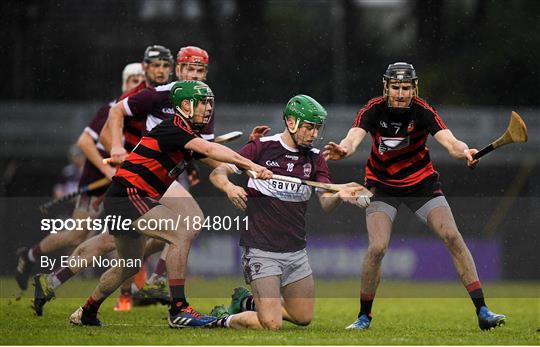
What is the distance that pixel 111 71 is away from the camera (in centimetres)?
1908

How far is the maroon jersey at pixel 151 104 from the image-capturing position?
8062 millimetres

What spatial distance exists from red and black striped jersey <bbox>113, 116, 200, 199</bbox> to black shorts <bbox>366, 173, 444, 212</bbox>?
4.45 feet

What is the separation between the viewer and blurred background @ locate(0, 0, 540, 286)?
17.0 metres

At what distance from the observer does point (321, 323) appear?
7871mm

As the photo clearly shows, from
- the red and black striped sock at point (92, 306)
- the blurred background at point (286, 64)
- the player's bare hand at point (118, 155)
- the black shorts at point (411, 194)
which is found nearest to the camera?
the red and black striped sock at point (92, 306)

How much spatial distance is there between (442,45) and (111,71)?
5.72m

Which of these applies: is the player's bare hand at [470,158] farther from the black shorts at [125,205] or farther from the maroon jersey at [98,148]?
the maroon jersey at [98,148]

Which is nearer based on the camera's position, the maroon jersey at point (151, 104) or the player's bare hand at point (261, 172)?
the player's bare hand at point (261, 172)

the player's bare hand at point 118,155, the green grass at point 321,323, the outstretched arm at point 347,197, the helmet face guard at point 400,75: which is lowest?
the green grass at point 321,323

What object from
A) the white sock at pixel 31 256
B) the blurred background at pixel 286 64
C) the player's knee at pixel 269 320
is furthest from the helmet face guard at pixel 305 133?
the blurred background at pixel 286 64

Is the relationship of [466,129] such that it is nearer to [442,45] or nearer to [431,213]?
[442,45]

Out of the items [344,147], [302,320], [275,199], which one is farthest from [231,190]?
[302,320]

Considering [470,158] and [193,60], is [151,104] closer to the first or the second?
[193,60]

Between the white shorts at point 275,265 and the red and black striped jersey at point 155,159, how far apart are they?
686 mm
